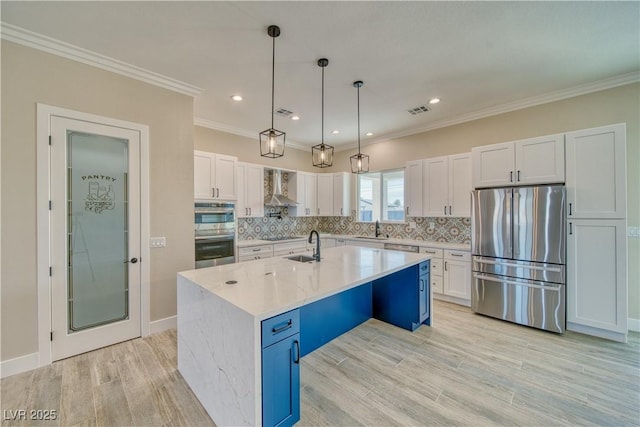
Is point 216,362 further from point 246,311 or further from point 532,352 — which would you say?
point 532,352

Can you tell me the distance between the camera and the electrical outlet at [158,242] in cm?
A: 307

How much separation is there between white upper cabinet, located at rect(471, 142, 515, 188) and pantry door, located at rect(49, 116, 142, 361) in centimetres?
448

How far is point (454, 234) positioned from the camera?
448 cm

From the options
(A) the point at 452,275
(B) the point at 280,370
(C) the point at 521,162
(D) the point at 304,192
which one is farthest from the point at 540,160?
(D) the point at 304,192

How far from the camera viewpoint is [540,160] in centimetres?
324

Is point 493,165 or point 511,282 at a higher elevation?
point 493,165

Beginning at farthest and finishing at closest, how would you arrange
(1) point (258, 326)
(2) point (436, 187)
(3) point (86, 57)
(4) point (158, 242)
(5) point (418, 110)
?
(2) point (436, 187) → (5) point (418, 110) → (4) point (158, 242) → (3) point (86, 57) → (1) point (258, 326)

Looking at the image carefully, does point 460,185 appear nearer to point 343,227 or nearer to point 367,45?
point 367,45

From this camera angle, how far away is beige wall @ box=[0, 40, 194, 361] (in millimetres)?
2287

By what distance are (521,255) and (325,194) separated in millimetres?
3845

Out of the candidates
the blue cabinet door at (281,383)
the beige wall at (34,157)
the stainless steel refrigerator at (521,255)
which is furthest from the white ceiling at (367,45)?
the blue cabinet door at (281,383)

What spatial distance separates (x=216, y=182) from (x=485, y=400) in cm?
421

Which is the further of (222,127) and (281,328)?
(222,127)

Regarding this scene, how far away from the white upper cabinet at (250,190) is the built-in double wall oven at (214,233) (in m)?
0.34
